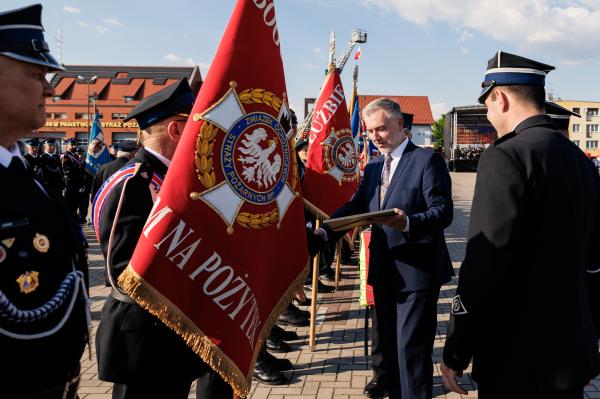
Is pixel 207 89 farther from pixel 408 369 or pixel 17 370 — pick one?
pixel 408 369

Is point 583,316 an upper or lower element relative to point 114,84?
lower

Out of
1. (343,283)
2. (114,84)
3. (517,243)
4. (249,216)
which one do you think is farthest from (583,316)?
(114,84)

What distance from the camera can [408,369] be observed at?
312cm

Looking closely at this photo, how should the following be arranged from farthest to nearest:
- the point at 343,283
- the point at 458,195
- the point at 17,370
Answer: the point at 458,195 < the point at 343,283 < the point at 17,370

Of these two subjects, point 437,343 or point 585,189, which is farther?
point 437,343

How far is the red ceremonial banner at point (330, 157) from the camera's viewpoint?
17.9 ft

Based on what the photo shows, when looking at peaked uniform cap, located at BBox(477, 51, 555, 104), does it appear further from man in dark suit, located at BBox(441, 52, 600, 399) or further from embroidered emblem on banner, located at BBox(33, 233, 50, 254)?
embroidered emblem on banner, located at BBox(33, 233, 50, 254)

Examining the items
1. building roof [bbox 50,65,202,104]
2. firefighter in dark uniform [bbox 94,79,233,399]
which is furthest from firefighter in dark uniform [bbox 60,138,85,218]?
building roof [bbox 50,65,202,104]

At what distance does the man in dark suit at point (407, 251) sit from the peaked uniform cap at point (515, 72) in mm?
1023

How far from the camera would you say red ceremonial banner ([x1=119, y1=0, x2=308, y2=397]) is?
7.19ft

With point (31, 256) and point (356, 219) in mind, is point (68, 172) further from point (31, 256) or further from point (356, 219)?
point (31, 256)

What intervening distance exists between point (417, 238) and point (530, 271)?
1155mm

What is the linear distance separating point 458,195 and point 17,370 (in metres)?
25.2

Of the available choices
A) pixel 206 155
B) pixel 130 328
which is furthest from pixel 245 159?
pixel 130 328
